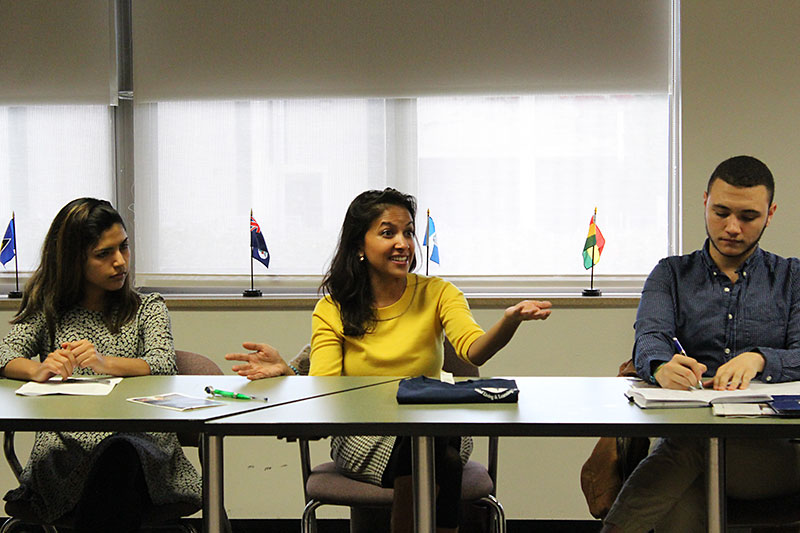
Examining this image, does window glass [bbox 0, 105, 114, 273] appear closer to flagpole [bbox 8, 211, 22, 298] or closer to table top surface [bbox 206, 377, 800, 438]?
flagpole [bbox 8, 211, 22, 298]

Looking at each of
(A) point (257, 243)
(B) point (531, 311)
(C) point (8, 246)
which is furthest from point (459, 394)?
(C) point (8, 246)

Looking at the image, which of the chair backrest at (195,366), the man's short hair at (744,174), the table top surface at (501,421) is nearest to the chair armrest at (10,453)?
the chair backrest at (195,366)

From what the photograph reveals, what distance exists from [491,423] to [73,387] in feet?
3.73

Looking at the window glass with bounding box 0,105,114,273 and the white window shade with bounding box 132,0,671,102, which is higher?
the white window shade with bounding box 132,0,671,102

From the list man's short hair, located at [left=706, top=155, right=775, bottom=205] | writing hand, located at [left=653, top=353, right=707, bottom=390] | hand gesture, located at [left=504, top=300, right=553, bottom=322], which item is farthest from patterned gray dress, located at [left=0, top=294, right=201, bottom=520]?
man's short hair, located at [left=706, top=155, right=775, bottom=205]

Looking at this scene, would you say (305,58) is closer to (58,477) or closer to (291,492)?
(291,492)

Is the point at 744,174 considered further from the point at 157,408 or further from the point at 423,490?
the point at 157,408

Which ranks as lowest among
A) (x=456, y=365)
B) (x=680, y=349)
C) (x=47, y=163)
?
(x=456, y=365)

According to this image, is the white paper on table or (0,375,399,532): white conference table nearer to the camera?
(0,375,399,532): white conference table

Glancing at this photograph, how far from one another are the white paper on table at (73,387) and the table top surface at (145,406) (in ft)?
0.08

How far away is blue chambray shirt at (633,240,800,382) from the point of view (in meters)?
2.29

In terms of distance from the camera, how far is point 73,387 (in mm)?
2174

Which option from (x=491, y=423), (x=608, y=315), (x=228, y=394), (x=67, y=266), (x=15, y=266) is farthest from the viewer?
(x=15, y=266)

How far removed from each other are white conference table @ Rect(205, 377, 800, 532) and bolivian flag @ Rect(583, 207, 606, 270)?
173 cm
